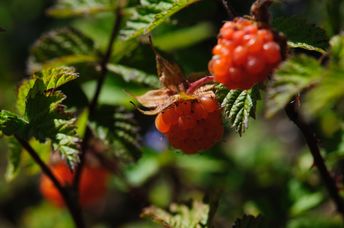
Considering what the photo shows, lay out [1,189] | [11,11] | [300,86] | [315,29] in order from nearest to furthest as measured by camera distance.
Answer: [300,86] → [315,29] → [1,189] → [11,11]

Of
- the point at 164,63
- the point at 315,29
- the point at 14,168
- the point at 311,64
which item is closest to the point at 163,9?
the point at 164,63

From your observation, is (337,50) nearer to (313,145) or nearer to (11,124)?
(313,145)

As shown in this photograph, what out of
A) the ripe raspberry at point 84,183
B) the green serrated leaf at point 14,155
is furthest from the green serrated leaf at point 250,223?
the ripe raspberry at point 84,183

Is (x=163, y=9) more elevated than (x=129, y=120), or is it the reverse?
(x=163, y=9)

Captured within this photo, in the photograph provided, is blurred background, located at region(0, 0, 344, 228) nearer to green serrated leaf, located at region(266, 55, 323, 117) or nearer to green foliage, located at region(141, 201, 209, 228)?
green foliage, located at region(141, 201, 209, 228)

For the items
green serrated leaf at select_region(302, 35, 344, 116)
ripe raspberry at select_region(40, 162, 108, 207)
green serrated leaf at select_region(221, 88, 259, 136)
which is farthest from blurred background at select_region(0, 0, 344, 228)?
green serrated leaf at select_region(302, 35, 344, 116)

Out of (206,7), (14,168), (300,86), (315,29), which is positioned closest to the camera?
(300,86)

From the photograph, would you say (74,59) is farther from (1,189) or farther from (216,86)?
(1,189)
